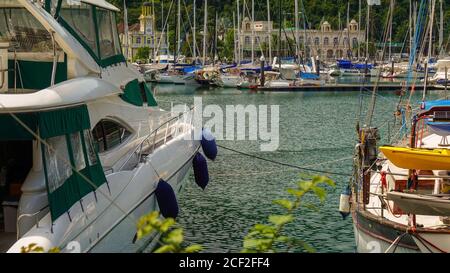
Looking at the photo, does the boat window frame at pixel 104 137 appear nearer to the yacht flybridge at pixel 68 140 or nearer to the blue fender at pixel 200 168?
the yacht flybridge at pixel 68 140

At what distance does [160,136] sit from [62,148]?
6983 mm

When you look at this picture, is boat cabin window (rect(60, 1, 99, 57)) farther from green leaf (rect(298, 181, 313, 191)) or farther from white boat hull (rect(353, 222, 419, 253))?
green leaf (rect(298, 181, 313, 191))

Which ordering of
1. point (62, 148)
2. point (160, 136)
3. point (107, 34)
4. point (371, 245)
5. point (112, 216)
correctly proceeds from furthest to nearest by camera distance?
point (160, 136) < point (107, 34) < point (371, 245) < point (112, 216) < point (62, 148)

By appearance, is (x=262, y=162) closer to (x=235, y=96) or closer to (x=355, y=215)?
(x=355, y=215)

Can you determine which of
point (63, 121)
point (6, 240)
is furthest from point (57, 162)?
point (6, 240)

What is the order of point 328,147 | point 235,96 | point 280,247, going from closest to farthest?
point 280,247, point 328,147, point 235,96

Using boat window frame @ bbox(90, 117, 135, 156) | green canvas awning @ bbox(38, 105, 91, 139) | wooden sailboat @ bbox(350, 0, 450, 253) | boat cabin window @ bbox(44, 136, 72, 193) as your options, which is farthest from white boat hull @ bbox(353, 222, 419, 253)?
boat cabin window @ bbox(44, 136, 72, 193)

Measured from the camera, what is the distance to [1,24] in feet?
46.9

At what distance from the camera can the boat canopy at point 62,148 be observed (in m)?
11.6

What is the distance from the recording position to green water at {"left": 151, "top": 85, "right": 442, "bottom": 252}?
1884 centimetres

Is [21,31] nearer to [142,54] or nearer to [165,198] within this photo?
[165,198]

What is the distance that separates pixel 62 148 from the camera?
12648mm
